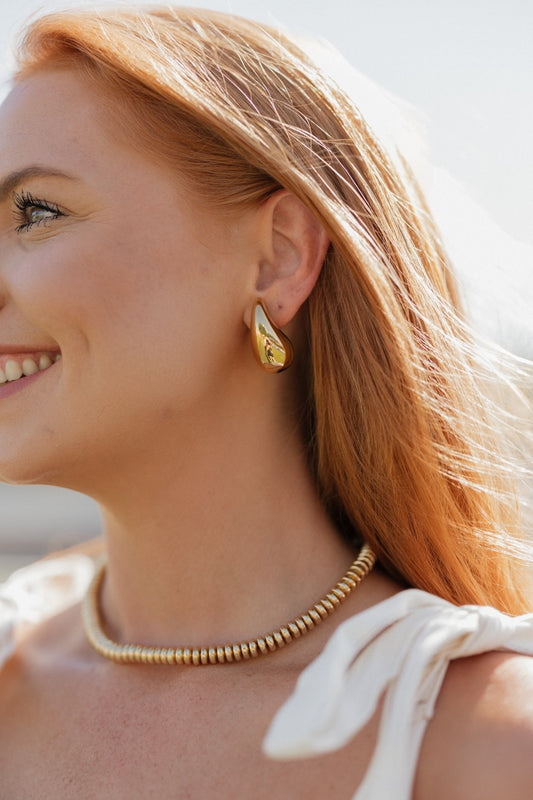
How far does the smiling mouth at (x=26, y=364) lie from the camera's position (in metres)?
1.77

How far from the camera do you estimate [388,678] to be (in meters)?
1.48

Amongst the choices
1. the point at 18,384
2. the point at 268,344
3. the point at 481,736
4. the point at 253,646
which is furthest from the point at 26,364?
the point at 481,736

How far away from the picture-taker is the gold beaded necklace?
177 centimetres

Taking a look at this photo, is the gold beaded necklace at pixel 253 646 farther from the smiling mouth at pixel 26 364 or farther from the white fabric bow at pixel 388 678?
the smiling mouth at pixel 26 364

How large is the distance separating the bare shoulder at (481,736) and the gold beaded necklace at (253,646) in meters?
0.31

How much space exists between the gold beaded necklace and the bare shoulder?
31 cm

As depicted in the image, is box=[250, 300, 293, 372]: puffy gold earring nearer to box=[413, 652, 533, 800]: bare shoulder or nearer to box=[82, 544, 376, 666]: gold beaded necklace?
box=[82, 544, 376, 666]: gold beaded necklace

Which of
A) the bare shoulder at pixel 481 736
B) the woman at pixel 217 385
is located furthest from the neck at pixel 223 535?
the bare shoulder at pixel 481 736

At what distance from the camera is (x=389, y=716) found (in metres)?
1.46

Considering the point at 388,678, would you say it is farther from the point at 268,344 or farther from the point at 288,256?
the point at 288,256

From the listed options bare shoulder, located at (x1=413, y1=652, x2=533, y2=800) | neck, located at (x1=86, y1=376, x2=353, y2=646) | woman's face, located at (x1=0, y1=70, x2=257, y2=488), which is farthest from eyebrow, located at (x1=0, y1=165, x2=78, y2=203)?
bare shoulder, located at (x1=413, y1=652, x2=533, y2=800)

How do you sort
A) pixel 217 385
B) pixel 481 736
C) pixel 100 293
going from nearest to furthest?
1. pixel 481 736
2. pixel 100 293
3. pixel 217 385

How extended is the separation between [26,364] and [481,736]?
1.03 m

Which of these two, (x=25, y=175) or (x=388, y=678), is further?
(x=25, y=175)
